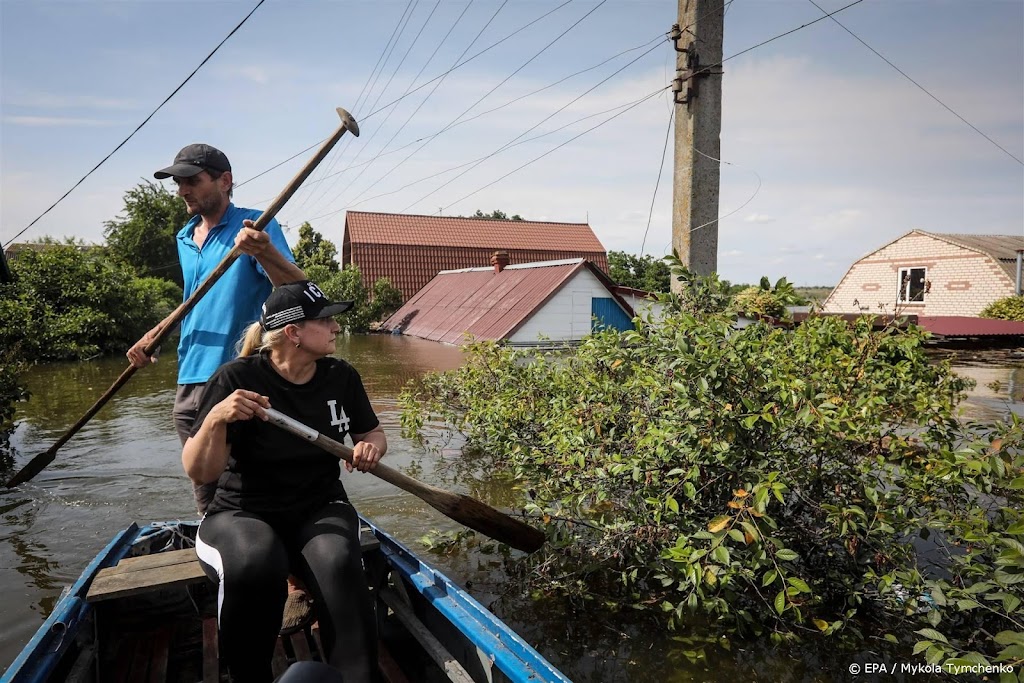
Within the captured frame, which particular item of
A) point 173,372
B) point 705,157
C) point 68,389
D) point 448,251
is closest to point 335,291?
point 448,251

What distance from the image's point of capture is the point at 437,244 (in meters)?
34.7

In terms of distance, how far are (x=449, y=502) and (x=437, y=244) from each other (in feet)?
105

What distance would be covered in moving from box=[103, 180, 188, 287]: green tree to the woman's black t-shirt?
122 feet

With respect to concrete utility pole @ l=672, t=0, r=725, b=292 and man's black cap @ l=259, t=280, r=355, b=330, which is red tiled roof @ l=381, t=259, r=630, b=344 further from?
man's black cap @ l=259, t=280, r=355, b=330

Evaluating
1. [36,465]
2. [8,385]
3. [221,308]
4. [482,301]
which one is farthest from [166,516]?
[482,301]

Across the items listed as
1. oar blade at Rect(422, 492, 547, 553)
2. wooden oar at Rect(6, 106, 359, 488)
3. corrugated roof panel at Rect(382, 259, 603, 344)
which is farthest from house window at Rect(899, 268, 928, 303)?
wooden oar at Rect(6, 106, 359, 488)

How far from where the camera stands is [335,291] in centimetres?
2889

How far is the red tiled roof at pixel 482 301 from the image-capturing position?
19094 mm

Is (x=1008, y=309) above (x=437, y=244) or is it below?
below

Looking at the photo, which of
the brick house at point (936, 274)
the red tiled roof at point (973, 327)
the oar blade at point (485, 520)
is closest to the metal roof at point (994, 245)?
the brick house at point (936, 274)

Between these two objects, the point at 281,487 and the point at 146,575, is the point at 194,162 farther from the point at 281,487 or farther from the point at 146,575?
the point at 146,575

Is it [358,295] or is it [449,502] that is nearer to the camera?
[449,502]

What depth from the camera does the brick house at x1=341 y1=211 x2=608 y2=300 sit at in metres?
32.8

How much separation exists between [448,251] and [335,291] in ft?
25.0
